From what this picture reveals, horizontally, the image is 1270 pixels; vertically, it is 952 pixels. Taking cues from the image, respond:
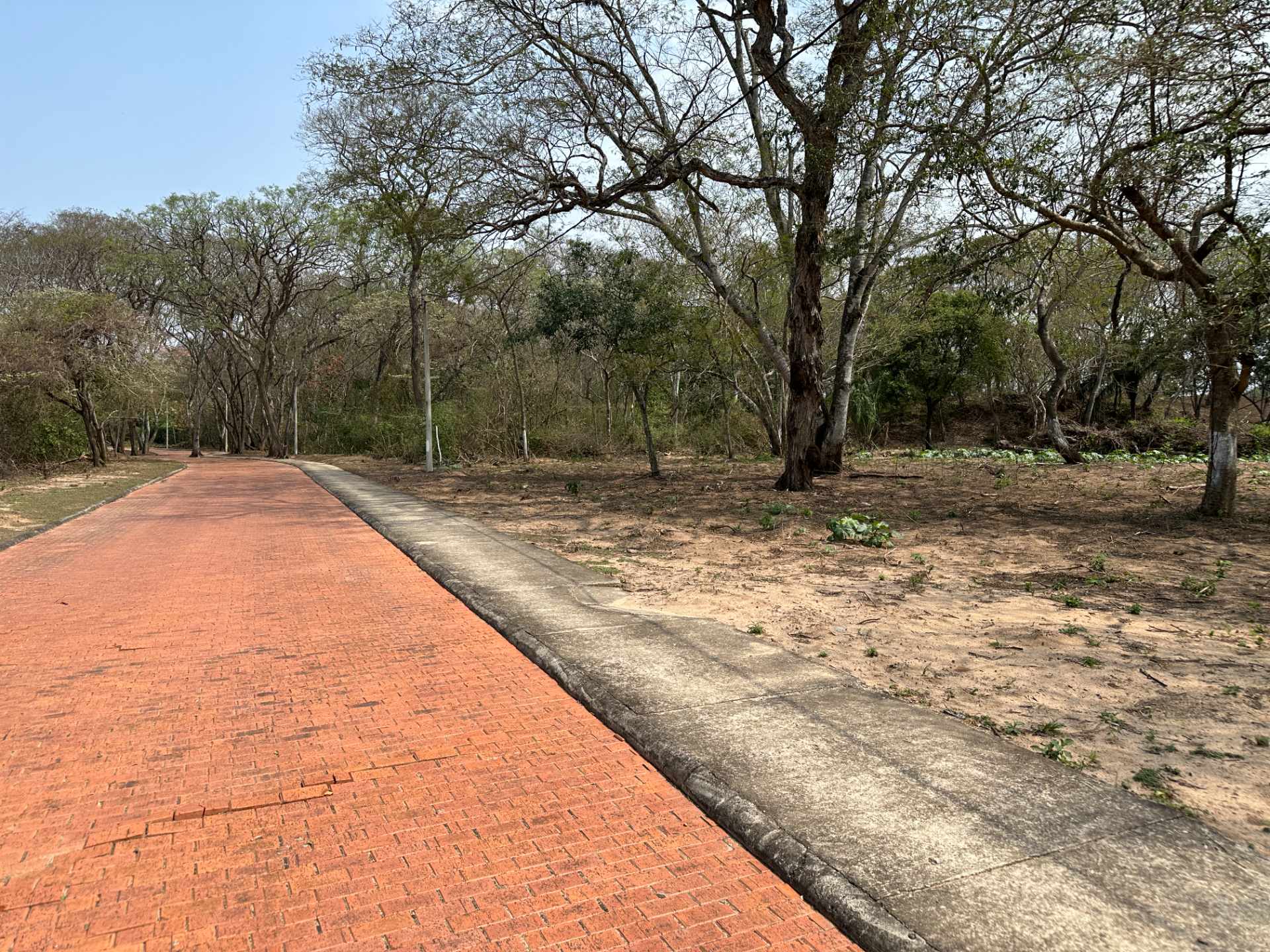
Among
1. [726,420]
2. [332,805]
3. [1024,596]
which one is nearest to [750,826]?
[332,805]

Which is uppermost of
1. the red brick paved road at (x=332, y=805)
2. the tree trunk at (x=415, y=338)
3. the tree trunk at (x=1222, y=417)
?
the tree trunk at (x=415, y=338)

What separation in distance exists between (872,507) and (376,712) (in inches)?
441

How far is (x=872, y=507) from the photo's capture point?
14445mm

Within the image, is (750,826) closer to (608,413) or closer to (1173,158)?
(1173,158)

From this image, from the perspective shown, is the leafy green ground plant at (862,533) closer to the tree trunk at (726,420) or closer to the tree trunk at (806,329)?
the tree trunk at (806,329)

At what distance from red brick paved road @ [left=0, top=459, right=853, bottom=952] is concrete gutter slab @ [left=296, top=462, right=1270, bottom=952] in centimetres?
20

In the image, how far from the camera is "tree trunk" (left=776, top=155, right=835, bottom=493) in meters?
14.8

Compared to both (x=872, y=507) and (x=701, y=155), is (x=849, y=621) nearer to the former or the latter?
(x=872, y=507)

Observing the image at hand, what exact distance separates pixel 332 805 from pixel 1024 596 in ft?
20.9

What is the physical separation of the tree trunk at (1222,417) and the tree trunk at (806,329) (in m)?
6.16

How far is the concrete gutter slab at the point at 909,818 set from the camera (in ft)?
8.95

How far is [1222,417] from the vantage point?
37.4 ft

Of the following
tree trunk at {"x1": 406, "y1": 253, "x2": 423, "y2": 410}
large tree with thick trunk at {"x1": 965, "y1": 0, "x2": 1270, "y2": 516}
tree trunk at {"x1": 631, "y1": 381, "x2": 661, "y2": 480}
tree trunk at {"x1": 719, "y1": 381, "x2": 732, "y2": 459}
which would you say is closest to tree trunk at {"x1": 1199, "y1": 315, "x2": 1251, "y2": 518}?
large tree with thick trunk at {"x1": 965, "y1": 0, "x2": 1270, "y2": 516}

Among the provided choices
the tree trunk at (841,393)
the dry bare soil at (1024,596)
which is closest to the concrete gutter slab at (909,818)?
the dry bare soil at (1024,596)
